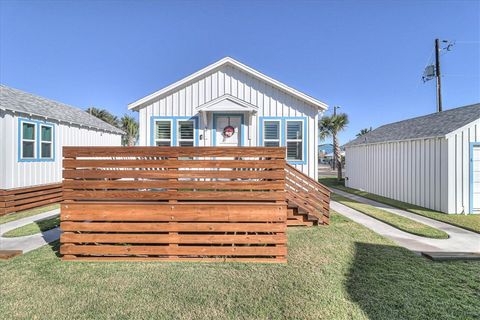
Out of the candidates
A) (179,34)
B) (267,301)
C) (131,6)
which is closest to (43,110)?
(131,6)

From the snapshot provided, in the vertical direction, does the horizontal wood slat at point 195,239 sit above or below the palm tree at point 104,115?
below

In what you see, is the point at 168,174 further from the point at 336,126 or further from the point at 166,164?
the point at 336,126

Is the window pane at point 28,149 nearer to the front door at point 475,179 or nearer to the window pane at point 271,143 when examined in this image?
the window pane at point 271,143

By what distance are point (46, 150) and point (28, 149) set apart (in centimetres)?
87

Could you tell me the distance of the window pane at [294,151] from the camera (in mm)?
8711

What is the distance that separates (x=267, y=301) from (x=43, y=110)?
41.3ft

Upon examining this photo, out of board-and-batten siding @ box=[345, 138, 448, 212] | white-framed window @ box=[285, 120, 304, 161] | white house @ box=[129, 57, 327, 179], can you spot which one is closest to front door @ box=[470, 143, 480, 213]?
board-and-batten siding @ box=[345, 138, 448, 212]

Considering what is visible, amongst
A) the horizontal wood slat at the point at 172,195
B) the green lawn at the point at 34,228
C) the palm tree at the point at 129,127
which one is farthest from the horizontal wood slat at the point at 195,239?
the palm tree at the point at 129,127

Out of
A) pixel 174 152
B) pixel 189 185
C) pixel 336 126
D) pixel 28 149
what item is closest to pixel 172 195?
pixel 189 185

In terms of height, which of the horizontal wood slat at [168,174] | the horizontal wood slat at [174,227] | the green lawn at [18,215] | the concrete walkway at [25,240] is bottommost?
the green lawn at [18,215]

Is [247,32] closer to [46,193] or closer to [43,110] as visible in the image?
[43,110]

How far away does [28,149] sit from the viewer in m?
9.12

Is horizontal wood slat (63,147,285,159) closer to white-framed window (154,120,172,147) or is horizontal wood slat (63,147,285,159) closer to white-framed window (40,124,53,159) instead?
white-framed window (154,120,172,147)

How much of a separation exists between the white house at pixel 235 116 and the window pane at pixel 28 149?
4954 mm
